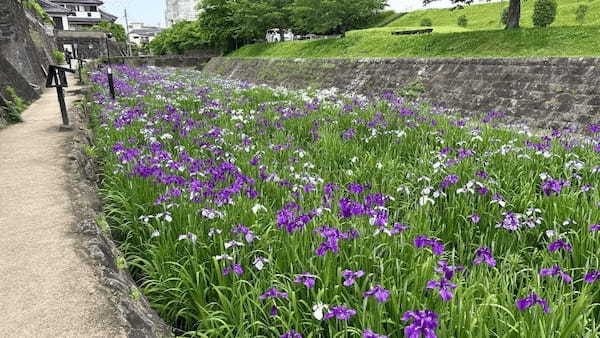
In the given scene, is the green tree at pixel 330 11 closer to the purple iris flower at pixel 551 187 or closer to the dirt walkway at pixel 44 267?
the dirt walkway at pixel 44 267

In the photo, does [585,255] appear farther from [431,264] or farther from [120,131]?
[120,131]

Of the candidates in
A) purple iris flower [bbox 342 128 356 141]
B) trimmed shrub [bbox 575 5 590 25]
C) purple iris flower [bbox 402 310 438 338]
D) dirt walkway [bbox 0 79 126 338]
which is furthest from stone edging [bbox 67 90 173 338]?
trimmed shrub [bbox 575 5 590 25]

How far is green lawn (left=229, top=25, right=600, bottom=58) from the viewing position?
1383 cm

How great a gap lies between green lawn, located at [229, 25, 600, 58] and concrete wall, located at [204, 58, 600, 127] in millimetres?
1714

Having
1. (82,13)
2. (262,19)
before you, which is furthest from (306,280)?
(82,13)

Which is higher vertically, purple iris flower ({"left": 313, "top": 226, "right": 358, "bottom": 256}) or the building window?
the building window

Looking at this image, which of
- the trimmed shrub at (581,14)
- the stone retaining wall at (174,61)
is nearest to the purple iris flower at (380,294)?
the trimmed shrub at (581,14)

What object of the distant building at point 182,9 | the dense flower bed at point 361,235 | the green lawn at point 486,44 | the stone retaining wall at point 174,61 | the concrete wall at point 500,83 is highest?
the distant building at point 182,9

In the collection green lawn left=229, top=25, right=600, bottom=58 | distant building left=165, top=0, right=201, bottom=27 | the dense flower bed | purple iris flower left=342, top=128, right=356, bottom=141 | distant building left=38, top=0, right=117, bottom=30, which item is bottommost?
the dense flower bed

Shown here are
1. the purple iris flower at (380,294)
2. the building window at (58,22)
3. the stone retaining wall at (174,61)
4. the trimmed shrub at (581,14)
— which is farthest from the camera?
the building window at (58,22)

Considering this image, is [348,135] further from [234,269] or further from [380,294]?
[380,294]

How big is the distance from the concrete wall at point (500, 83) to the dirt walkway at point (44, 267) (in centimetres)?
1132

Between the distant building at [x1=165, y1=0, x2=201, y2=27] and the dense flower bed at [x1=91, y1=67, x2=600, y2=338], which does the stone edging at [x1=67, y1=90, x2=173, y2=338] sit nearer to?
the dense flower bed at [x1=91, y1=67, x2=600, y2=338]

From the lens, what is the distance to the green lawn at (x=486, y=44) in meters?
13.8
